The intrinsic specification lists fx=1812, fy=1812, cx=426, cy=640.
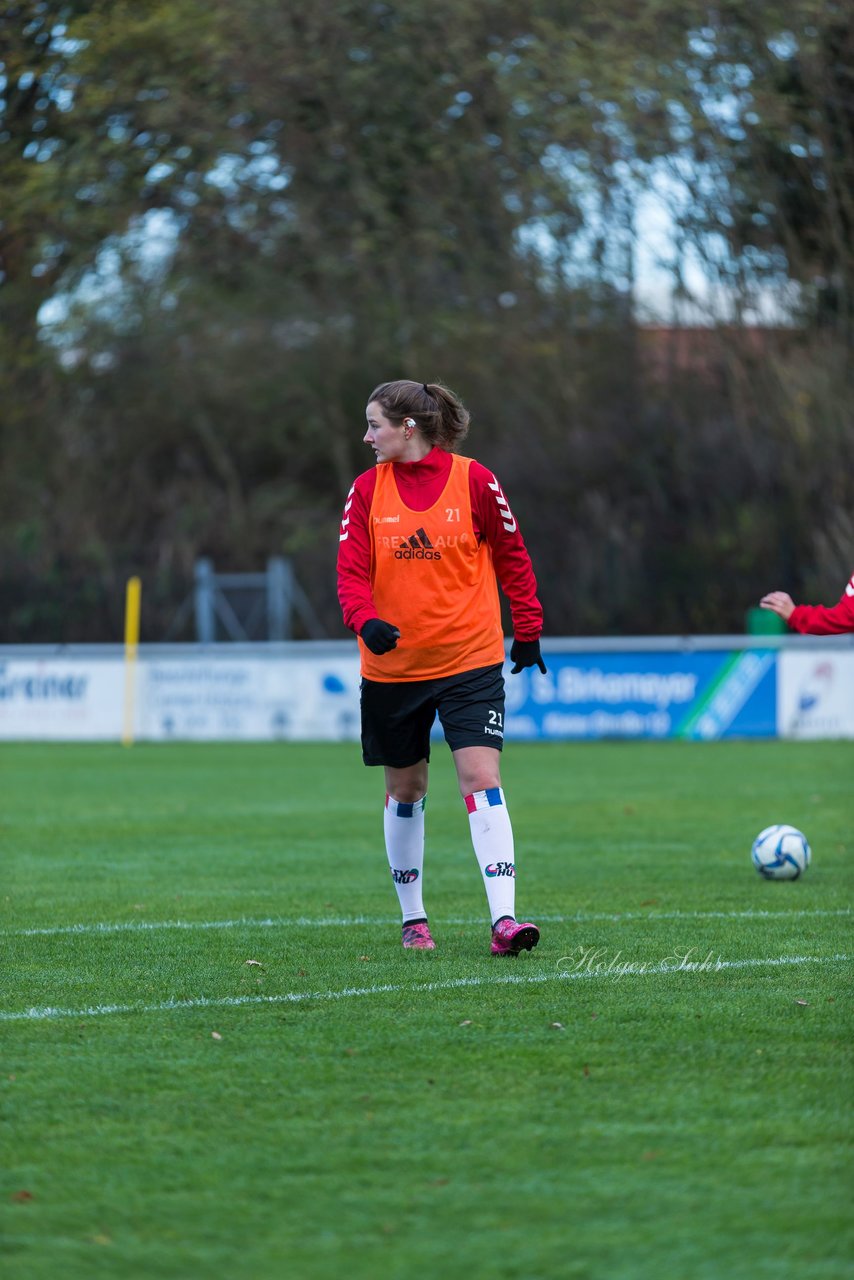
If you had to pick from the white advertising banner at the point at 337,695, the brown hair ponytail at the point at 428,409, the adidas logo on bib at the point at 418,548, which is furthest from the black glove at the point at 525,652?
the white advertising banner at the point at 337,695

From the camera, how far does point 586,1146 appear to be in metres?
3.89

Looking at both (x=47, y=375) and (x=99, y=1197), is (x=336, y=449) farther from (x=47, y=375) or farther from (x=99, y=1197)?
(x=99, y=1197)

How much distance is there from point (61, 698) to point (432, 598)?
17.8 m

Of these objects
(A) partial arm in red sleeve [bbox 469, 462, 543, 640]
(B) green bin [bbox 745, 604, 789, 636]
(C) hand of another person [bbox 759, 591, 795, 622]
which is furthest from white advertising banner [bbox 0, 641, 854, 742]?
(C) hand of another person [bbox 759, 591, 795, 622]

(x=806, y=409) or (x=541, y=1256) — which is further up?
(x=541, y=1256)

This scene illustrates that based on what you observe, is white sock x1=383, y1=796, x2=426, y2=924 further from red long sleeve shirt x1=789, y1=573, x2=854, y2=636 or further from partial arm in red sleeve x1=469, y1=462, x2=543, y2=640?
red long sleeve shirt x1=789, y1=573, x2=854, y2=636

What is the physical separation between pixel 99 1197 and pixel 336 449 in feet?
108

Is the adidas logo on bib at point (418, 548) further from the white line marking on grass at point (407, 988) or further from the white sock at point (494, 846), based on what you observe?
the white line marking on grass at point (407, 988)

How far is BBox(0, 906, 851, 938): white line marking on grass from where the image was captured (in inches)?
294

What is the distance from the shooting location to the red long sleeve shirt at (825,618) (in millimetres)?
6391

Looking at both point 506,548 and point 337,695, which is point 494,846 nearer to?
point 506,548

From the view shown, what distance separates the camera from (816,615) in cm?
643

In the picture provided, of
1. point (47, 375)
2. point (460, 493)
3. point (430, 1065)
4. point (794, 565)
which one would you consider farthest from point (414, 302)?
point (430, 1065)

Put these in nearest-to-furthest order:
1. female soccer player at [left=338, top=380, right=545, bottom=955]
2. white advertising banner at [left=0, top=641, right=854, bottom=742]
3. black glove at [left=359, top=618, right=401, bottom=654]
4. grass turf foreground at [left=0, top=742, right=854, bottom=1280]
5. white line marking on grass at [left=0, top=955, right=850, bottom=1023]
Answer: grass turf foreground at [left=0, top=742, right=854, bottom=1280] → white line marking on grass at [left=0, top=955, right=850, bottom=1023] → black glove at [left=359, top=618, right=401, bottom=654] → female soccer player at [left=338, top=380, right=545, bottom=955] → white advertising banner at [left=0, top=641, right=854, bottom=742]
